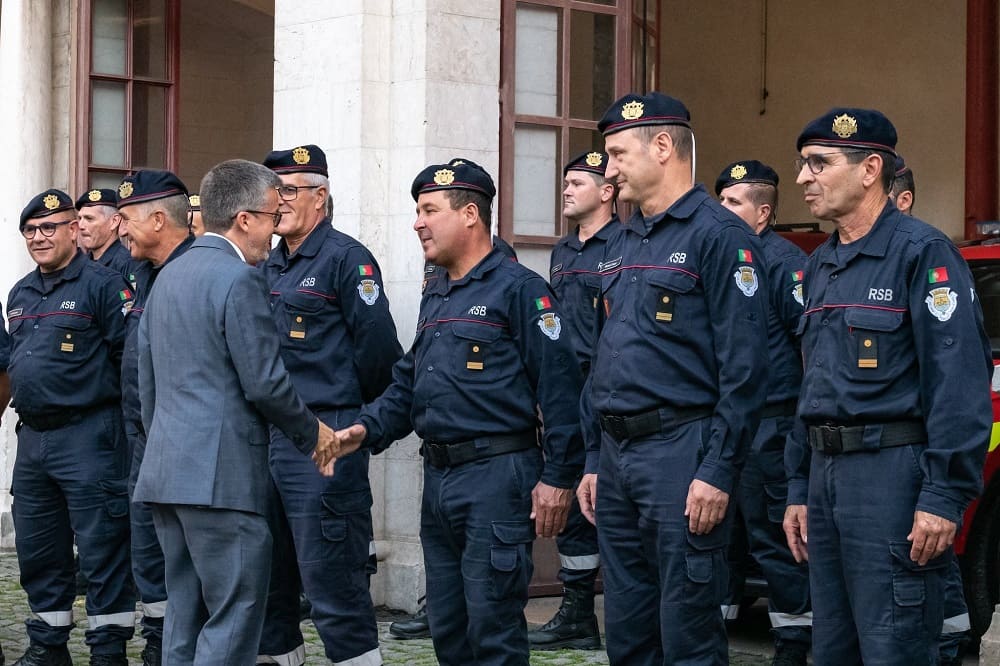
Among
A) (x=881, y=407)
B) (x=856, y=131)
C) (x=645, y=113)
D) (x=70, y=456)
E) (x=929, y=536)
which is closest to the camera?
(x=929, y=536)

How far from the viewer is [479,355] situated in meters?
5.59

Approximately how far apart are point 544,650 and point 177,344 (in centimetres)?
296

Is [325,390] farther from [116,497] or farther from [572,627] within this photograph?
[572,627]

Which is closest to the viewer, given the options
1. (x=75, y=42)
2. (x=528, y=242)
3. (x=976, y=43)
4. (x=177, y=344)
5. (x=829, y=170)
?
(x=829, y=170)

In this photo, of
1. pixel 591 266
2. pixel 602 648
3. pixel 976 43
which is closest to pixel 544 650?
pixel 602 648

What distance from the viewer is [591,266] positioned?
25.5ft

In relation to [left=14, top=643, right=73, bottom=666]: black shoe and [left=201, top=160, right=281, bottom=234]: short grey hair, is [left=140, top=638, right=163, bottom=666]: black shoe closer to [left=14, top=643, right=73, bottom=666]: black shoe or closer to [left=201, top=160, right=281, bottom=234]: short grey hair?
[left=14, top=643, right=73, bottom=666]: black shoe

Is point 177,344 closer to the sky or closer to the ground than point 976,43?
closer to the ground

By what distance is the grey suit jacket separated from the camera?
5055 mm

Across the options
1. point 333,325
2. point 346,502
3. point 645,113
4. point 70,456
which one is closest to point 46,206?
point 70,456

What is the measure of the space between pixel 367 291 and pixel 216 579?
5.51 ft

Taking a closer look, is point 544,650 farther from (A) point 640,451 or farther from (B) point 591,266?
(A) point 640,451

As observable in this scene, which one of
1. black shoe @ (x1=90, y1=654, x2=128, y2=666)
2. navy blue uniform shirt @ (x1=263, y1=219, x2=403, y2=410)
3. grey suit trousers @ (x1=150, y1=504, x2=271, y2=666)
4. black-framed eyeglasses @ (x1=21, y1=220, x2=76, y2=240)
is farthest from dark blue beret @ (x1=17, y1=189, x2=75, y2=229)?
grey suit trousers @ (x1=150, y1=504, x2=271, y2=666)

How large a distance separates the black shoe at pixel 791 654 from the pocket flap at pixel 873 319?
2562 mm
